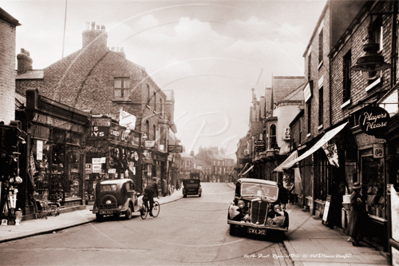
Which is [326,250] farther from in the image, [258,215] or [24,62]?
[24,62]

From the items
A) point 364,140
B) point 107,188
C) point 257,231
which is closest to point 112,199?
point 107,188

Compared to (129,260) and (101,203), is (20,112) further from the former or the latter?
(129,260)

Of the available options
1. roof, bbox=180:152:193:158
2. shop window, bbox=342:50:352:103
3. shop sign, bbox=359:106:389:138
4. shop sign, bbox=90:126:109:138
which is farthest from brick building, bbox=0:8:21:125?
roof, bbox=180:152:193:158

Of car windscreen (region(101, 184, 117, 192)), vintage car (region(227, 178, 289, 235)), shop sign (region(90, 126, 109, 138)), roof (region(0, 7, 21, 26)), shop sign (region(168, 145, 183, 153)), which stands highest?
roof (region(0, 7, 21, 26))

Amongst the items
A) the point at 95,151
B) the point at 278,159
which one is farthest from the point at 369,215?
the point at 278,159

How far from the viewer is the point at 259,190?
1330 centimetres

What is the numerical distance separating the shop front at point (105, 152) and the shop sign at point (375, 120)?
16.7 m

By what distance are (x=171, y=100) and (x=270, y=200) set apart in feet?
141

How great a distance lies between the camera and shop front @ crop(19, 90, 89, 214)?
56.2 feet

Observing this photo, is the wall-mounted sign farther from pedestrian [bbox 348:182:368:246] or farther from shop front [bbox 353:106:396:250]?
pedestrian [bbox 348:182:368:246]

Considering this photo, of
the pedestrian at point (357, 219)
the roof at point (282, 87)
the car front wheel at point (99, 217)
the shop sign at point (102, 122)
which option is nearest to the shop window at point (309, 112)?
the pedestrian at point (357, 219)

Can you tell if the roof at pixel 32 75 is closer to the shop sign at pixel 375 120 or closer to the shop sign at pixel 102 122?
the shop sign at pixel 102 122

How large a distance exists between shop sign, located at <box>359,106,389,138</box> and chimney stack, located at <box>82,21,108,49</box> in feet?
92.7

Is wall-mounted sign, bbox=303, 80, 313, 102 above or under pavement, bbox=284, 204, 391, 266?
above
